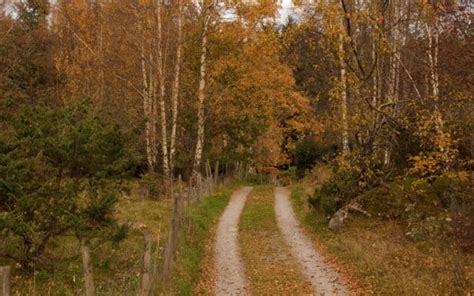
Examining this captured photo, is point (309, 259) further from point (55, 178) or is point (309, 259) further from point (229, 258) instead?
point (55, 178)

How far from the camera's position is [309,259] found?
1308cm

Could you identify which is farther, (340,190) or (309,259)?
(340,190)

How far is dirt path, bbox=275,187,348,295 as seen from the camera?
10488 millimetres

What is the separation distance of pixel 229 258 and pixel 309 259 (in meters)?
2.03

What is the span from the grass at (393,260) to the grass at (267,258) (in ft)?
3.81

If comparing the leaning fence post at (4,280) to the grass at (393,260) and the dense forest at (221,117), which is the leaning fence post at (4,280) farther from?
the grass at (393,260)

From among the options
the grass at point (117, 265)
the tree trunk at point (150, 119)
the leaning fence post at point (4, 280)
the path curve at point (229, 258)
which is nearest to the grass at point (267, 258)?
the path curve at point (229, 258)

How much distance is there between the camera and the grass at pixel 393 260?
31.3ft

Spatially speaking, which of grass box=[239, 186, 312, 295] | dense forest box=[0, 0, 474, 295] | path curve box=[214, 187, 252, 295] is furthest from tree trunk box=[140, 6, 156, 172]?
grass box=[239, 186, 312, 295]

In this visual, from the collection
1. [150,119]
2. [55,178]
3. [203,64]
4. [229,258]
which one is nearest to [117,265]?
[55,178]

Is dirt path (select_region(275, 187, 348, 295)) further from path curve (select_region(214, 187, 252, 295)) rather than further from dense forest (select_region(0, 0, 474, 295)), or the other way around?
path curve (select_region(214, 187, 252, 295))

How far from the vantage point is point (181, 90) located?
27.5m

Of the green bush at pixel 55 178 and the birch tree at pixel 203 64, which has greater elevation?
the birch tree at pixel 203 64

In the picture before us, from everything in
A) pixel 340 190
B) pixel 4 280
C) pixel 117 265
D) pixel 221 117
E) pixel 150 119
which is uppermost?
pixel 221 117
